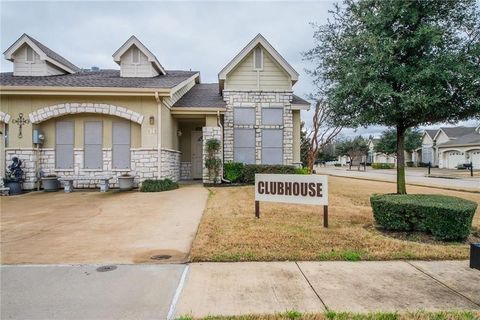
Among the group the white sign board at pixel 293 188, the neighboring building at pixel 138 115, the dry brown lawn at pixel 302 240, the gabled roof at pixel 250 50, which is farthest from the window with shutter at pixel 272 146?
the white sign board at pixel 293 188

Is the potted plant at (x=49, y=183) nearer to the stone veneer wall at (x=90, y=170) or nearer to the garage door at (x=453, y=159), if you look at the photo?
the stone veneer wall at (x=90, y=170)

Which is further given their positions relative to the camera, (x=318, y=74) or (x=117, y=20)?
(x=117, y=20)

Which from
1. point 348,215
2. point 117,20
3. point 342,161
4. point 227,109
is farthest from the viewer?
point 342,161

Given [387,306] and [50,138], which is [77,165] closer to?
[50,138]

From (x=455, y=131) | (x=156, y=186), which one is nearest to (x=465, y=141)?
(x=455, y=131)

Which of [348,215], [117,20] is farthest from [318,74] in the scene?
[117,20]

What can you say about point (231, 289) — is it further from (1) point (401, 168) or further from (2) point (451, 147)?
(2) point (451, 147)

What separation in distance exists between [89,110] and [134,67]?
11.0ft

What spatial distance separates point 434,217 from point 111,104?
11.8 meters

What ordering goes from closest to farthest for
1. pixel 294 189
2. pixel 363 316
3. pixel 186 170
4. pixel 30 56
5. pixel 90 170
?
1. pixel 363 316
2. pixel 294 189
3. pixel 90 170
4. pixel 30 56
5. pixel 186 170

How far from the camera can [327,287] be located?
348 centimetres

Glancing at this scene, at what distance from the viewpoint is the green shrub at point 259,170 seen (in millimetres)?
13641

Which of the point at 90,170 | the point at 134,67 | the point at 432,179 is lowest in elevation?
the point at 432,179

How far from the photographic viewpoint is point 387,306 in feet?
9.94
